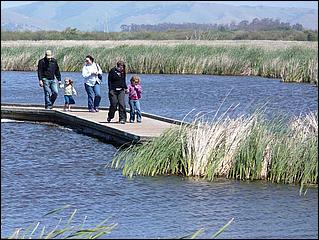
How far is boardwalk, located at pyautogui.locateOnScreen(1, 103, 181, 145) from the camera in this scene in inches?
599

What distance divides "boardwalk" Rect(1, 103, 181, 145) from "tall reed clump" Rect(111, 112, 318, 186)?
1557 mm

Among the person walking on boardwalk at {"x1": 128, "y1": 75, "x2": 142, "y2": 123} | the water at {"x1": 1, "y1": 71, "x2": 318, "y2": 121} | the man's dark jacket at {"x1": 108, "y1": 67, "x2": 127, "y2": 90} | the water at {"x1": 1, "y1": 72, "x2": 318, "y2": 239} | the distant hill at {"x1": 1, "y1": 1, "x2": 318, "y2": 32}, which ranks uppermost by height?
the distant hill at {"x1": 1, "y1": 1, "x2": 318, "y2": 32}

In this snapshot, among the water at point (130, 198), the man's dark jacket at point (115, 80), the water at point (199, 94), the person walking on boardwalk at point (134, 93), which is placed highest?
the man's dark jacket at point (115, 80)

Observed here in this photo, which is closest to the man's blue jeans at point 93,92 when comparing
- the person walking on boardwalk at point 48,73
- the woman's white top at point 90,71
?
the woman's white top at point 90,71

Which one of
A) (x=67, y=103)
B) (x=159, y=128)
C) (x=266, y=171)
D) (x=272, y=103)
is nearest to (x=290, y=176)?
(x=266, y=171)

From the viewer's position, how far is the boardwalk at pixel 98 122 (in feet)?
49.9

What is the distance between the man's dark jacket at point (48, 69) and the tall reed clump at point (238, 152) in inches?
247

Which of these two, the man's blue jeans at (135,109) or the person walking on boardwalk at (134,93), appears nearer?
the person walking on boardwalk at (134,93)

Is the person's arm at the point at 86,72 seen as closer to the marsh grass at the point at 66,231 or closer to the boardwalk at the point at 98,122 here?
the boardwalk at the point at 98,122

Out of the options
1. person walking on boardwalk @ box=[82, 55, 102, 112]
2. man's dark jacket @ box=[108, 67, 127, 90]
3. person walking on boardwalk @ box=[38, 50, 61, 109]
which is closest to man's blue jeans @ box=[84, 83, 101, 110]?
person walking on boardwalk @ box=[82, 55, 102, 112]

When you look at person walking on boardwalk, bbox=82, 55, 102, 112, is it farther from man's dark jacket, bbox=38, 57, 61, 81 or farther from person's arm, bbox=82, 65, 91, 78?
man's dark jacket, bbox=38, 57, 61, 81

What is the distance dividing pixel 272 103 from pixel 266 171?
43.2 feet

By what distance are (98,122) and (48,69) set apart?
83.9 inches

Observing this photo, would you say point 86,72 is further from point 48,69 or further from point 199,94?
point 199,94
